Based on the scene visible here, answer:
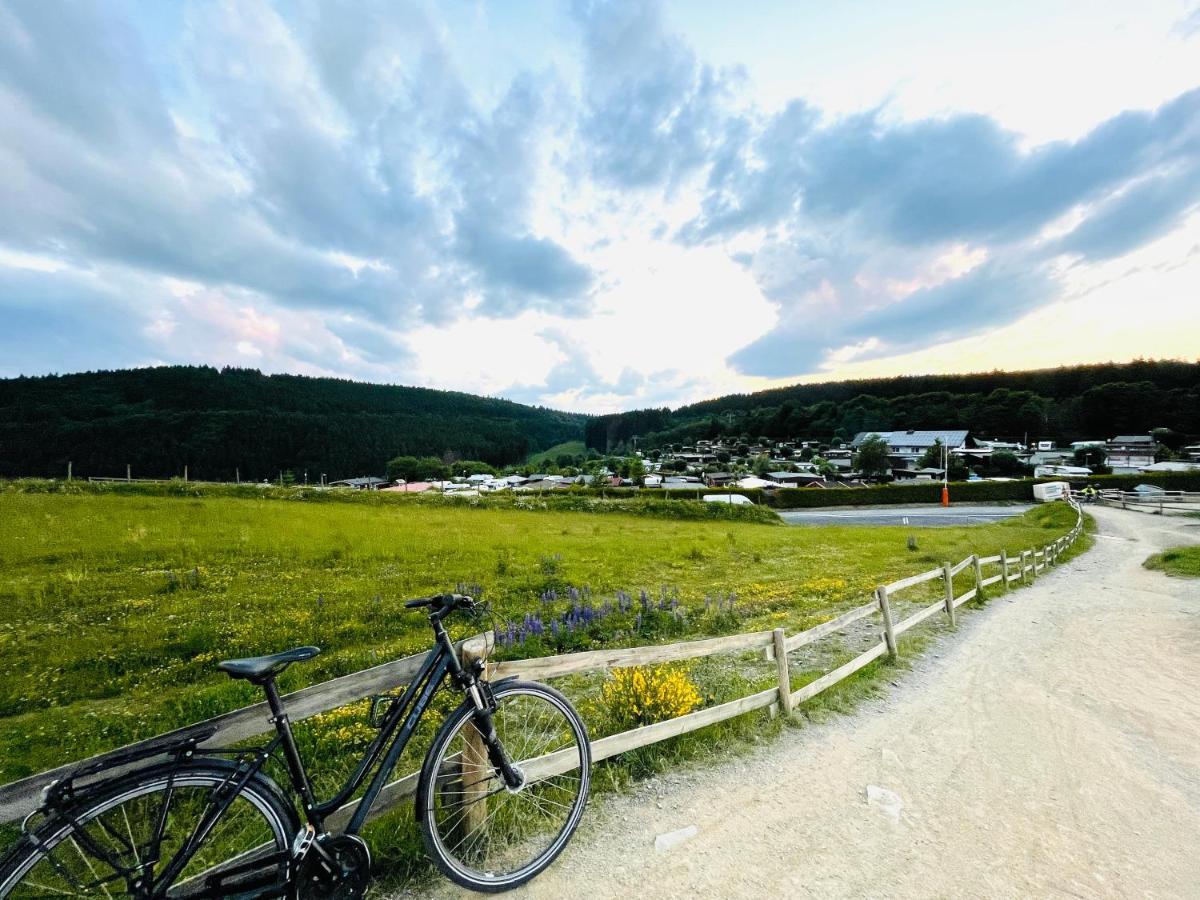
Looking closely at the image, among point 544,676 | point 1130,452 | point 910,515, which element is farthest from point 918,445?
point 544,676

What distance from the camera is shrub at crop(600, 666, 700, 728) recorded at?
17.9 feet

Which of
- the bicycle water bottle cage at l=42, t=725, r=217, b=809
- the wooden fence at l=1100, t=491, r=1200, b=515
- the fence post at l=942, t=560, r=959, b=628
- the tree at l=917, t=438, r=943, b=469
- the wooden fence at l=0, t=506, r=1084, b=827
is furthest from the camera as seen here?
the tree at l=917, t=438, r=943, b=469

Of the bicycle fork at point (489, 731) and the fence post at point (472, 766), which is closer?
the bicycle fork at point (489, 731)

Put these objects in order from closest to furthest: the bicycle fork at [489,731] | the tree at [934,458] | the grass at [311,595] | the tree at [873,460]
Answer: the bicycle fork at [489,731]
the grass at [311,595]
the tree at [934,458]
the tree at [873,460]

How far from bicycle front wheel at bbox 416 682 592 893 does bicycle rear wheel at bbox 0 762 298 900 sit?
0.82 meters

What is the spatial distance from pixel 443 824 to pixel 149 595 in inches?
466

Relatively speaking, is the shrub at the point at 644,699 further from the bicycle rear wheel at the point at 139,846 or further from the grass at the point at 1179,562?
the grass at the point at 1179,562

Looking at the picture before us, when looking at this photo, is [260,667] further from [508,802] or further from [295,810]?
[508,802]

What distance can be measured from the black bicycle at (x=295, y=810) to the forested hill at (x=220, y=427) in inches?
4035

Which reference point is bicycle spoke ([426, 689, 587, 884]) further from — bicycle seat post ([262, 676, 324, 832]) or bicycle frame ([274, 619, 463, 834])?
bicycle seat post ([262, 676, 324, 832])

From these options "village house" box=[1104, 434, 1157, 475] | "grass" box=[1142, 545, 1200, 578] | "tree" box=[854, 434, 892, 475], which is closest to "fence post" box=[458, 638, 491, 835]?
"grass" box=[1142, 545, 1200, 578]

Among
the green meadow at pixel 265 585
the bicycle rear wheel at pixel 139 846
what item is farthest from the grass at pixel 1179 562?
the bicycle rear wheel at pixel 139 846

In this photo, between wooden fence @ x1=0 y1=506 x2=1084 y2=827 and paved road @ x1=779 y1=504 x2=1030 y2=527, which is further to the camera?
paved road @ x1=779 y1=504 x2=1030 y2=527

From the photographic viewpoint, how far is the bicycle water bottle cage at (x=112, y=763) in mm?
2262
